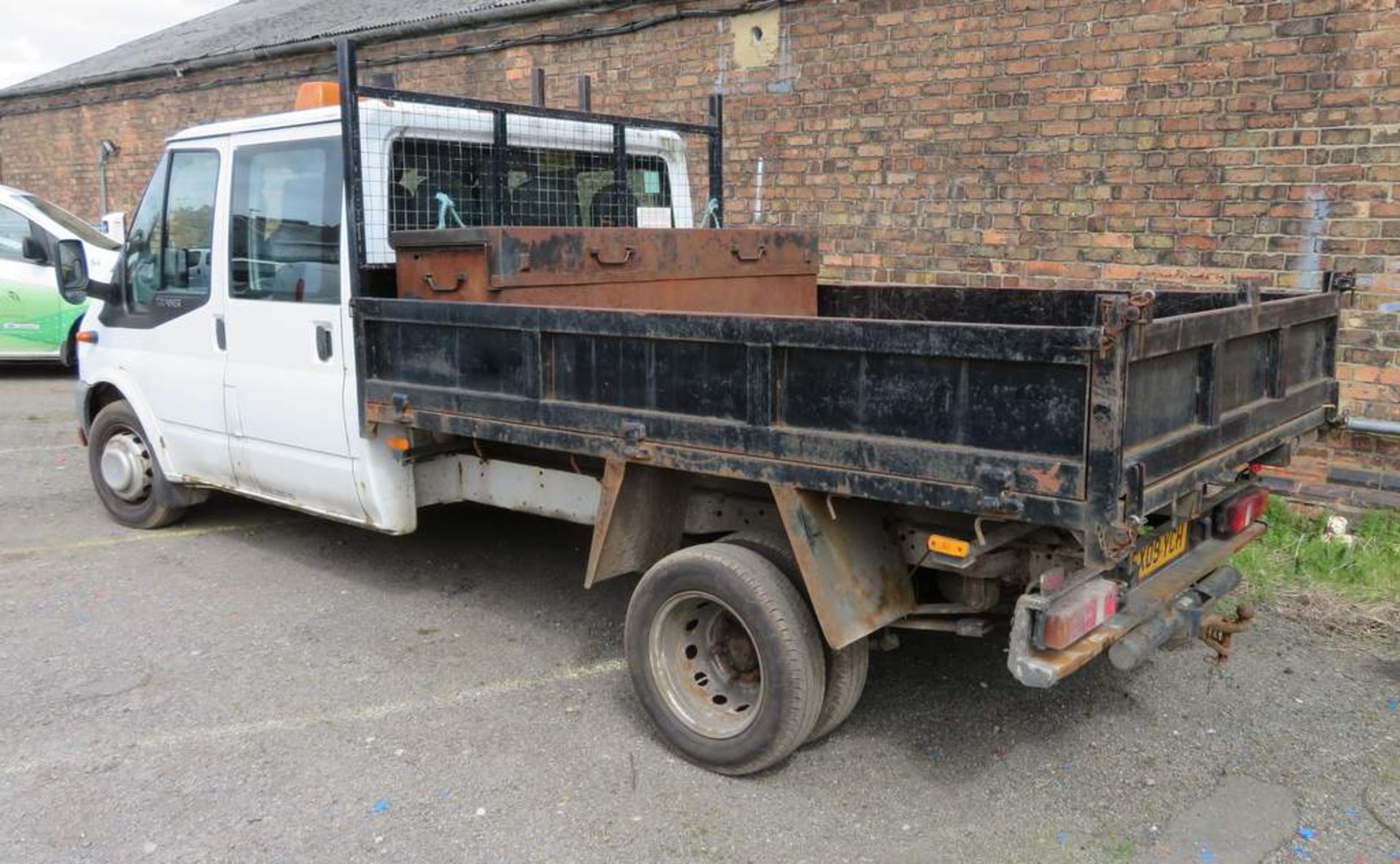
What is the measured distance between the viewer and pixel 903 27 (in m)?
7.21

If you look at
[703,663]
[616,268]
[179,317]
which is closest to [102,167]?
[179,317]

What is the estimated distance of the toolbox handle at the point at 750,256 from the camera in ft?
16.1

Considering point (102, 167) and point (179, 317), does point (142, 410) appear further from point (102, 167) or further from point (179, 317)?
point (102, 167)

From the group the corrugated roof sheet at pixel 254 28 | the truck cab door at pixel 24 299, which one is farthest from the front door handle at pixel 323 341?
the truck cab door at pixel 24 299

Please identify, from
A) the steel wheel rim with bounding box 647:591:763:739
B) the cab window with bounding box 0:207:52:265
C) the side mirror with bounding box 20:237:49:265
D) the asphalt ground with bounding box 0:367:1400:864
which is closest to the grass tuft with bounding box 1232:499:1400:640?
the asphalt ground with bounding box 0:367:1400:864

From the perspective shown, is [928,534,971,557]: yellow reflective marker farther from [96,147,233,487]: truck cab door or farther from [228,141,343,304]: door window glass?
[96,147,233,487]: truck cab door

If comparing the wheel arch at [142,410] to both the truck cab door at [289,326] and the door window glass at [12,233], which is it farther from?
the door window glass at [12,233]

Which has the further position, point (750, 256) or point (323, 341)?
point (750, 256)

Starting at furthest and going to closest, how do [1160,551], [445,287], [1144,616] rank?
[445,287] → [1160,551] → [1144,616]

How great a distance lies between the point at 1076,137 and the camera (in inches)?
256

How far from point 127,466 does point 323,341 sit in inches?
85.9

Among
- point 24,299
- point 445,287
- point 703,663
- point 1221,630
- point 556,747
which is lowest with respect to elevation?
point 556,747

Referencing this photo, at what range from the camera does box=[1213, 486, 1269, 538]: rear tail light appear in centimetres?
386

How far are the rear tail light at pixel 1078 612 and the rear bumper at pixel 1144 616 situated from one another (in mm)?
42
